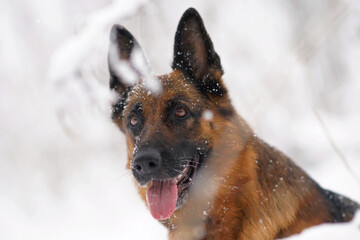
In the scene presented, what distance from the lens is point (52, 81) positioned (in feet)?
11.7

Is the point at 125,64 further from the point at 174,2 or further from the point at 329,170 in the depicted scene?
the point at 329,170

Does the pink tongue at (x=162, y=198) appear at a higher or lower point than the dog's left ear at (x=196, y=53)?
lower

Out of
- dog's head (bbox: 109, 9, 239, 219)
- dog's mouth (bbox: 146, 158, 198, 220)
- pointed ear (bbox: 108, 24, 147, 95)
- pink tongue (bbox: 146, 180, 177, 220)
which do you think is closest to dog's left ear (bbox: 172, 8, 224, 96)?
dog's head (bbox: 109, 9, 239, 219)

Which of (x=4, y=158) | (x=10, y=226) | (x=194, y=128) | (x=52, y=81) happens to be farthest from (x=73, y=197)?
(x=194, y=128)

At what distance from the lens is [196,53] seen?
2.98 meters

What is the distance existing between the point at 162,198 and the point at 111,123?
2973 millimetres

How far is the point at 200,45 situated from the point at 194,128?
709 mm

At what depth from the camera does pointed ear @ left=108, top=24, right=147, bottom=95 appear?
130 inches

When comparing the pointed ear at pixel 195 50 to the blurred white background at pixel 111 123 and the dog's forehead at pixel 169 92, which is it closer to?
the dog's forehead at pixel 169 92

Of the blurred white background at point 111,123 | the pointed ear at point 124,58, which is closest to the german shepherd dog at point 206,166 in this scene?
the pointed ear at point 124,58

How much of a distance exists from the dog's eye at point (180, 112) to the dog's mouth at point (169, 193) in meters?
0.39

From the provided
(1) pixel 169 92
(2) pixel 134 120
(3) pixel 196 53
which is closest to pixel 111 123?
(2) pixel 134 120

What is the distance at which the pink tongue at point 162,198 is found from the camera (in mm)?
2688

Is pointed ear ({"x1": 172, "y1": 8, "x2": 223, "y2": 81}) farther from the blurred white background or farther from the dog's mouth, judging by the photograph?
the blurred white background
